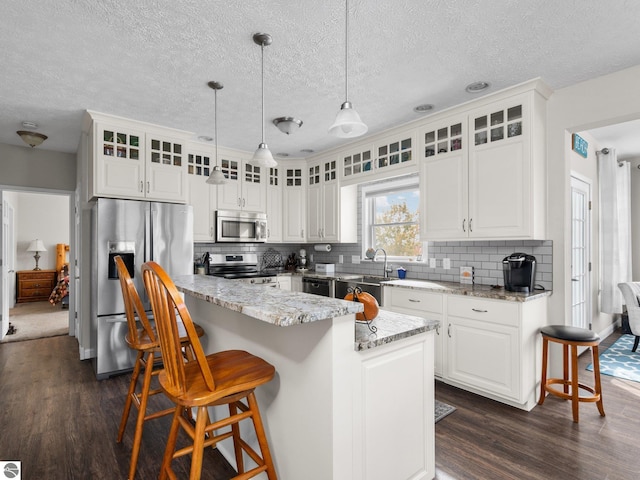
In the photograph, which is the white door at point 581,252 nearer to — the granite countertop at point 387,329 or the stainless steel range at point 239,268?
the granite countertop at point 387,329

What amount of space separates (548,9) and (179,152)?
346 cm

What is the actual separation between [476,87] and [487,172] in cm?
69

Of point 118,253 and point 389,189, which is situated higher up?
point 389,189

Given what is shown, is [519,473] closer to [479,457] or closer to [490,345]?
[479,457]

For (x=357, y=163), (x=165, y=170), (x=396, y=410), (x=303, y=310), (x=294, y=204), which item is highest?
(x=357, y=163)

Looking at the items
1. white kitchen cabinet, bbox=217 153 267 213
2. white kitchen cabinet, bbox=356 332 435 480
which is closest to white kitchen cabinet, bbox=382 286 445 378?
white kitchen cabinet, bbox=356 332 435 480

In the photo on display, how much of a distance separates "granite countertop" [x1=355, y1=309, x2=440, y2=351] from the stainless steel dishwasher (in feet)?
8.00

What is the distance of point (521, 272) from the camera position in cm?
283

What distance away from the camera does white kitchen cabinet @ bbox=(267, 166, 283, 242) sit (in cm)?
500

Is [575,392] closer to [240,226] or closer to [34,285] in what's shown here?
[240,226]

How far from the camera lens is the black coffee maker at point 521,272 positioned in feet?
9.21

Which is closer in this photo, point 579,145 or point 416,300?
point 416,300

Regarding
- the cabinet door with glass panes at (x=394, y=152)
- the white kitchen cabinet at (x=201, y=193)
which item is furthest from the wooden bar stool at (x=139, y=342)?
the cabinet door with glass panes at (x=394, y=152)

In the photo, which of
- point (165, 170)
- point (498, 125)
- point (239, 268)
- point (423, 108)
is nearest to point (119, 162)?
point (165, 170)
